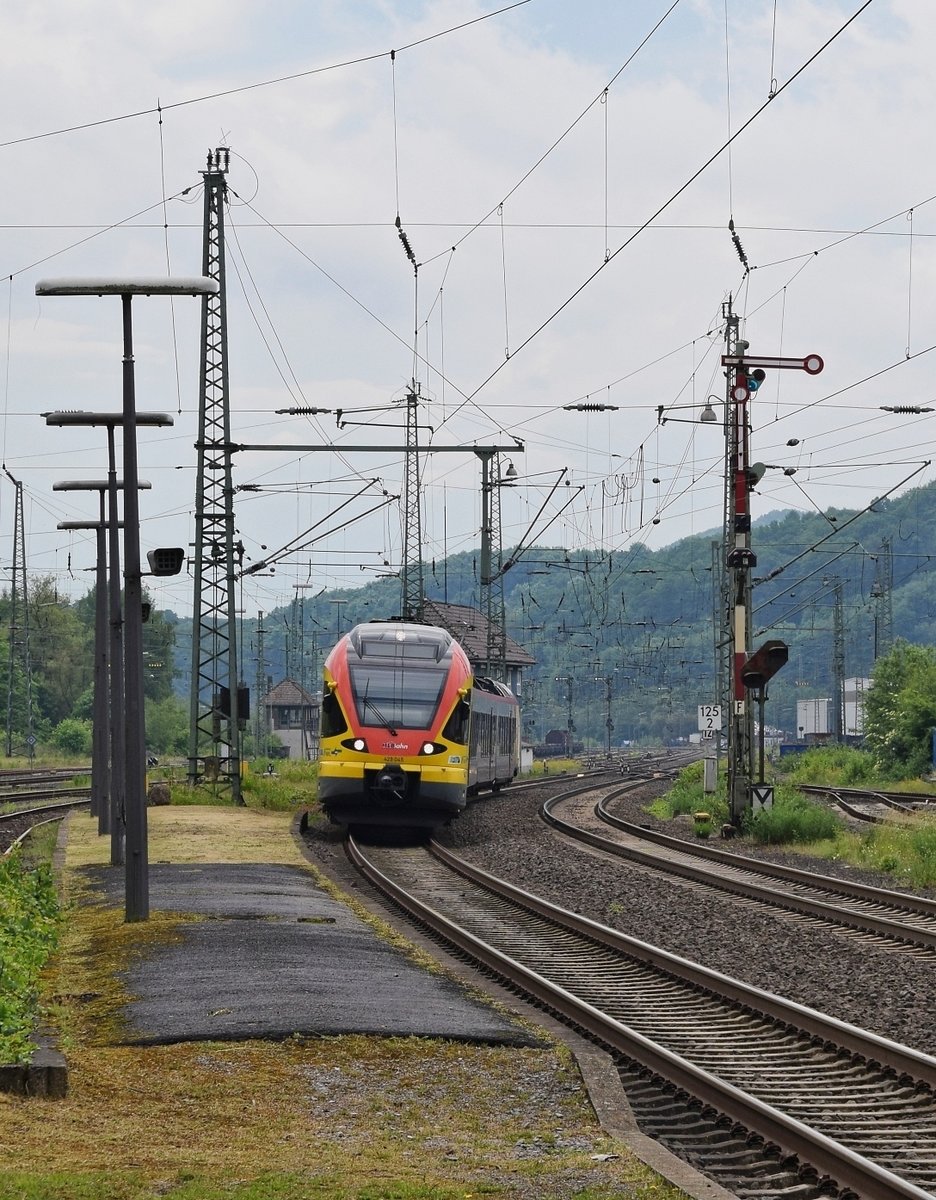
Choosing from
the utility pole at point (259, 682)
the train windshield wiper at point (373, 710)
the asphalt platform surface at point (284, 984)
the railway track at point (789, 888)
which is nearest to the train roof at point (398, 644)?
the train windshield wiper at point (373, 710)

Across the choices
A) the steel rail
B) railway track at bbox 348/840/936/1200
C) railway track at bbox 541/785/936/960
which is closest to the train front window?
railway track at bbox 541/785/936/960

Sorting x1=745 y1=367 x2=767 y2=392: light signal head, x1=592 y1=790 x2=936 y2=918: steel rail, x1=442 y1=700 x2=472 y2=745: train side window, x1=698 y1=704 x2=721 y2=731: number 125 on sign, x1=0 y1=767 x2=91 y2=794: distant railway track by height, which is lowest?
x1=0 y1=767 x2=91 y2=794: distant railway track

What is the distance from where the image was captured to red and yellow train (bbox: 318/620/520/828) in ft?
91.7

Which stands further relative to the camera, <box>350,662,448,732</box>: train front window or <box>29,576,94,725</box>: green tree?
<box>29,576,94,725</box>: green tree

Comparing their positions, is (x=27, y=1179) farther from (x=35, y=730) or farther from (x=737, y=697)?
(x=35, y=730)

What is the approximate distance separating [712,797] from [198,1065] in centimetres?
2780

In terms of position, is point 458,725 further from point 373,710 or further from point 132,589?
A: point 132,589

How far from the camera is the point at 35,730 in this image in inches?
3969

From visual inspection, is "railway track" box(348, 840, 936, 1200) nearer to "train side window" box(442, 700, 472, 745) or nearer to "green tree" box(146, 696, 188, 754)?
"train side window" box(442, 700, 472, 745)

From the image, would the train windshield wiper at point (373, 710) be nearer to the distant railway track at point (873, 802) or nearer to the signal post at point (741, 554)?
the signal post at point (741, 554)

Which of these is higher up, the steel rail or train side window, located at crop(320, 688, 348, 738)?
train side window, located at crop(320, 688, 348, 738)

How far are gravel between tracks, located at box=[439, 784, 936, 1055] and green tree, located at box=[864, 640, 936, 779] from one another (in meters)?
29.7

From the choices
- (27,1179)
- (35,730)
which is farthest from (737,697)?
(35,730)

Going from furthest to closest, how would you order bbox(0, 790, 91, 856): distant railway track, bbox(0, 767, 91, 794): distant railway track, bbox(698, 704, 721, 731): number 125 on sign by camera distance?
1. bbox(0, 767, 91, 794): distant railway track
2. bbox(698, 704, 721, 731): number 125 on sign
3. bbox(0, 790, 91, 856): distant railway track
